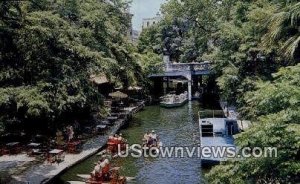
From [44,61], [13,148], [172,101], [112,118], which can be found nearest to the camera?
[44,61]

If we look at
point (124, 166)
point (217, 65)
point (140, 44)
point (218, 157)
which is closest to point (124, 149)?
point (124, 166)

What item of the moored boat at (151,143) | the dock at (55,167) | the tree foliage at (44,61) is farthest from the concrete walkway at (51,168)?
the moored boat at (151,143)

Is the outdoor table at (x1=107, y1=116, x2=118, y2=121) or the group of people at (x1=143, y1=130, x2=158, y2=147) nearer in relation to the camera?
the group of people at (x1=143, y1=130, x2=158, y2=147)

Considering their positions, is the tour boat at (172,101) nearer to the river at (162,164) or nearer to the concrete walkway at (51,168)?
the river at (162,164)

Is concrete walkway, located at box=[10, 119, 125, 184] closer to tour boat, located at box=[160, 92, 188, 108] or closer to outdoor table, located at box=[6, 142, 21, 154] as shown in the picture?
outdoor table, located at box=[6, 142, 21, 154]

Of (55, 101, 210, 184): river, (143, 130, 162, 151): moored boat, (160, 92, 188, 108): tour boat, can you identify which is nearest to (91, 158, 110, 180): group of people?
(55, 101, 210, 184): river

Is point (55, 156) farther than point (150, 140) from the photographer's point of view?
No

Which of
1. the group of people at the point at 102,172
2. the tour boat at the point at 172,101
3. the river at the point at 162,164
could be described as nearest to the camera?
the group of people at the point at 102,172

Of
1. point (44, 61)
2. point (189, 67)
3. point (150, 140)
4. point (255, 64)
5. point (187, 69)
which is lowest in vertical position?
point (150, 140)

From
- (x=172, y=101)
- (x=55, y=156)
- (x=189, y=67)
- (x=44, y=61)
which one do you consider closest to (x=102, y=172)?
(x=55, y=156)

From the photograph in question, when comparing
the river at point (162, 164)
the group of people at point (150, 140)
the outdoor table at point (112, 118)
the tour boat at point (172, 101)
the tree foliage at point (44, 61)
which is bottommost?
the river at point (162, 164)

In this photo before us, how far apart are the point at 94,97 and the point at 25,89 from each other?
590 cm

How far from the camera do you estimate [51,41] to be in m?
25.4

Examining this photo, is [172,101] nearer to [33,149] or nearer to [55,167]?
[33,149]
